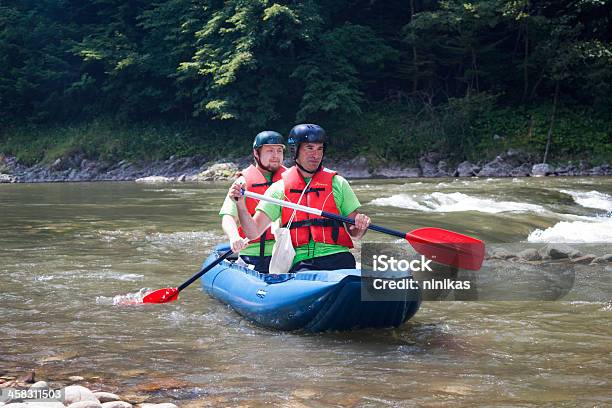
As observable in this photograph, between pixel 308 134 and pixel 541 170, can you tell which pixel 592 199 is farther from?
pixel 308 134

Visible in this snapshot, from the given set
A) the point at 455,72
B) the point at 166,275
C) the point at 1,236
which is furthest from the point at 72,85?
the point at 166,275

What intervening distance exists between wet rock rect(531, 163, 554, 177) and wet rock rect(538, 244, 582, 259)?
14155 millimetres

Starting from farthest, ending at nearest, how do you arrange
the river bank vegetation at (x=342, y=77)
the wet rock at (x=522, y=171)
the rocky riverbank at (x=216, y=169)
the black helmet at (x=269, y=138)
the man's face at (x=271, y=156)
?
the river bank vegetation at (x=342, y=77)
the rocky riverbank at (x=216, y=169)
the wet rock at (x=522, y=171)
the man's face at (x=271, y=156)
the black helmet at (x=269, y=138)

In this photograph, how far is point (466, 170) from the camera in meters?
22.6

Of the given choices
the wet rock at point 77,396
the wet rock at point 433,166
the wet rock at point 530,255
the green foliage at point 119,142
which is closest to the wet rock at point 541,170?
the wet rock at point 433,166

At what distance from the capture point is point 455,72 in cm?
2612

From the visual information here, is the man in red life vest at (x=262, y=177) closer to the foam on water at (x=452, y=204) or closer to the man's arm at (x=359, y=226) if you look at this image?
the man's arm at (x=359, y=226)

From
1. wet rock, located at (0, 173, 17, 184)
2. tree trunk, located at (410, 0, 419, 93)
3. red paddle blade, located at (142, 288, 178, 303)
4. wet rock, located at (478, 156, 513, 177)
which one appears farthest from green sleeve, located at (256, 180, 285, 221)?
wet rock, located at (0, 173, 17, 184)

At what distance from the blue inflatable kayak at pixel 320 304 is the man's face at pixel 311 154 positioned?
754 millimetres

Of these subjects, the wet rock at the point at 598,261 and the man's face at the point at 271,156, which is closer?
the man's face at the point at 271,156

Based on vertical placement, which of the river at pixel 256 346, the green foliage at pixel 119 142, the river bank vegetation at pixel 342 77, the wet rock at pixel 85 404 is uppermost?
the river bank vegetation at pixel 342 77

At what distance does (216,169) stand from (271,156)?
18400 millimetres

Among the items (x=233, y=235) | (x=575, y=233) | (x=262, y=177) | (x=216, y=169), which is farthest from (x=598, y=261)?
(x=216, y=169)

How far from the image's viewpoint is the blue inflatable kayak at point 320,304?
4426mm
